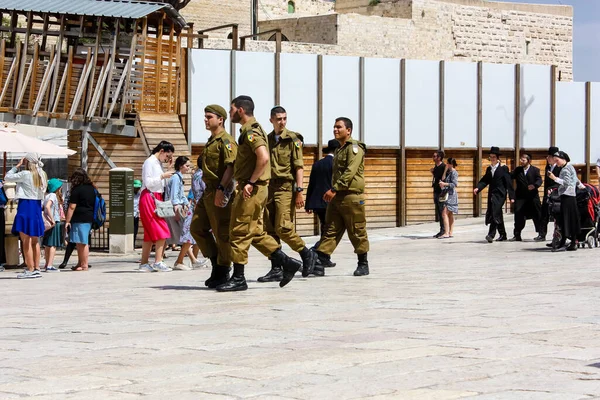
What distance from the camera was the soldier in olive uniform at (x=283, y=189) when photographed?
12.3 meters

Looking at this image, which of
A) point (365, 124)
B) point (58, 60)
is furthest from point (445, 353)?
point (365, 124)

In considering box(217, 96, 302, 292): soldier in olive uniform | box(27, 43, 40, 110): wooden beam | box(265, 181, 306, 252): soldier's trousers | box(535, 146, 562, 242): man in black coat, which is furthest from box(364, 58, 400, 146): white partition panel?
box(217, 96, 302, 292): soldier in olive uniform

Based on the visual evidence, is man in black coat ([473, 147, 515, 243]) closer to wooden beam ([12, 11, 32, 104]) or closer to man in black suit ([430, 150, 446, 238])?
man in black suit ([430, 150, 446, 238])

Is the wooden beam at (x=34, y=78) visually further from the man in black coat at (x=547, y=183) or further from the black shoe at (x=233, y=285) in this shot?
the black shoe at (x=233, y=285)

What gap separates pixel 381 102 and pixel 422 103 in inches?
42.3

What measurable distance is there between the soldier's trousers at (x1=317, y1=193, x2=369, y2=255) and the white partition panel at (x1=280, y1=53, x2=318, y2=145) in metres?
11.2

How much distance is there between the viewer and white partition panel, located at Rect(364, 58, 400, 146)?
25.2 m

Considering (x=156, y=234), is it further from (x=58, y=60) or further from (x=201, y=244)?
(x=58, y=60)

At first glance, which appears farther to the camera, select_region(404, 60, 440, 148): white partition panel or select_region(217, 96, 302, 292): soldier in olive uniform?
select_region(404, 60, 440, 148): white partition panel

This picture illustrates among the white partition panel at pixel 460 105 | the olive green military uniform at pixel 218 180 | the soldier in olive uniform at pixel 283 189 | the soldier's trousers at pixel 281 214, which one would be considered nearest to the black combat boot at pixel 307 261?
the soldier in olive uniform at pixel 283 189

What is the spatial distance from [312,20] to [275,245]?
36.1 m

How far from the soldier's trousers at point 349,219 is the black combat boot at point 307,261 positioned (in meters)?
0.46

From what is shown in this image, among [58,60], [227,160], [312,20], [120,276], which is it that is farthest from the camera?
[312,20]

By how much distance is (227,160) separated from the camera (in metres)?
11.2
